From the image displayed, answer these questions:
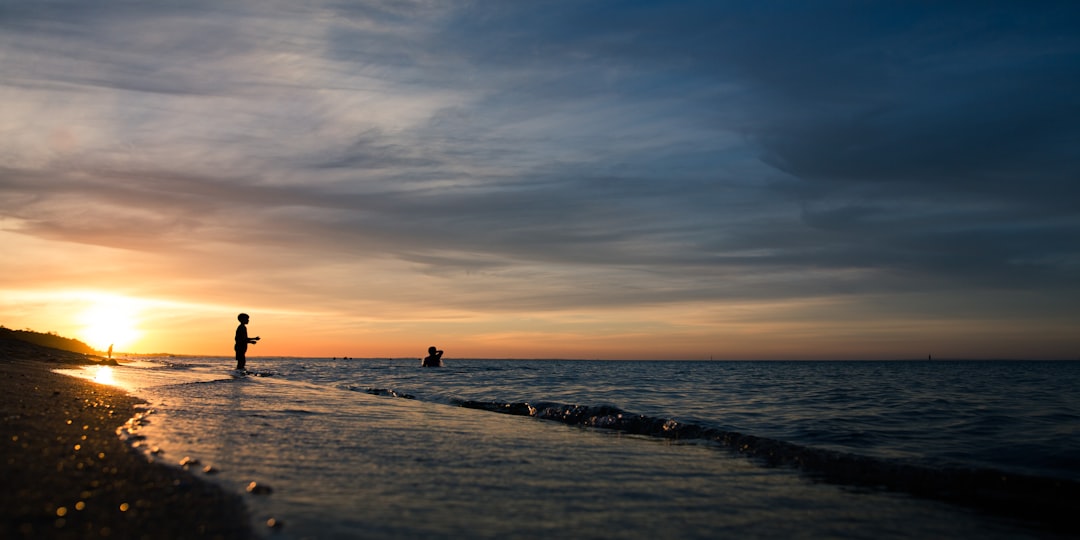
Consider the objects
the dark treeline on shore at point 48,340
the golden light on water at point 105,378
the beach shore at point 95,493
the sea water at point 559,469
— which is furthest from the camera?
the dark treeline on shore at point 48,340

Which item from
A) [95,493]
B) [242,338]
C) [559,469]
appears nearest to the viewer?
[95,493]

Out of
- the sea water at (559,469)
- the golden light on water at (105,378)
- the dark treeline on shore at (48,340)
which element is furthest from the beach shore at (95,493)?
the dark treeline on shore at (48,340)

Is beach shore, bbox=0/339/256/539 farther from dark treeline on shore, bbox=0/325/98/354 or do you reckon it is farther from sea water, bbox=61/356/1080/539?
dark treeline on shore, bbox=0/325/98/354

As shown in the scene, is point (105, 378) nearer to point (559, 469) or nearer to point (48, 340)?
point (559, 469)

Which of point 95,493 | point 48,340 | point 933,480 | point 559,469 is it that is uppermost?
point 48,340

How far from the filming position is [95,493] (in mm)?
4504

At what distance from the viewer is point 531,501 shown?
5.90m

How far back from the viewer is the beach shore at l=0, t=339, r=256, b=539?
3801 mm

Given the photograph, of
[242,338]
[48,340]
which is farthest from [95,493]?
[48,340]

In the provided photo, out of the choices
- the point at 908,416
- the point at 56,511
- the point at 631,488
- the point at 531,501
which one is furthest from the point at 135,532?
the point at 908,416

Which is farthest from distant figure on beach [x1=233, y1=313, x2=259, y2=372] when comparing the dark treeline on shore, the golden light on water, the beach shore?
the beach shore

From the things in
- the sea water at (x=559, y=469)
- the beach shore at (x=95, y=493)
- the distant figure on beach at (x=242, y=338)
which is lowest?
the sea water at (x=559, y=469)

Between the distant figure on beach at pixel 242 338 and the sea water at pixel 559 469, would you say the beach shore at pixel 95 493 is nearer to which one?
the sea water at pixel 559 469

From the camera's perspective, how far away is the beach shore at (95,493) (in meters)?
3.80
